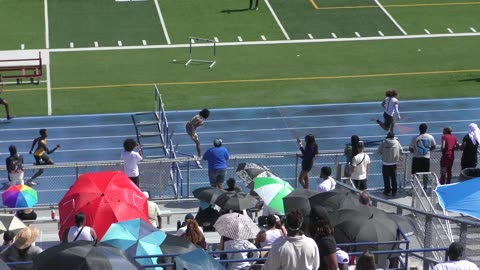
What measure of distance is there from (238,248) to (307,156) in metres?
7.51

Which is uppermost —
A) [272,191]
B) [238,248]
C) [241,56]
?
[241,56]

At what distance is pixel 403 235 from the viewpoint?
45.6ft

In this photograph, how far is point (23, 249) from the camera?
40.6 feet

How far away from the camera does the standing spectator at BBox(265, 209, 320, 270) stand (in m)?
11.3

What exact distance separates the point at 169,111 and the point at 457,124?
7.91 meters

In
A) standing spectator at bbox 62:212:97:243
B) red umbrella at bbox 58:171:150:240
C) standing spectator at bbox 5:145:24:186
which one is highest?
standing spectator at bbox 5:145:24:186

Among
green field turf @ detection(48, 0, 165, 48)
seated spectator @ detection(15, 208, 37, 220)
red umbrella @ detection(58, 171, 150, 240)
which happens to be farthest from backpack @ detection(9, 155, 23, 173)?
green field turf @ detection(48, 0, 165, 48)

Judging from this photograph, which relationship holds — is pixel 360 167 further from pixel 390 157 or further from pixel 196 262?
pixel 196 262

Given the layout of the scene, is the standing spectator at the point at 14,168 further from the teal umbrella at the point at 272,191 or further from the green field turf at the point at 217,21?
the green field turf at the point at 217,21

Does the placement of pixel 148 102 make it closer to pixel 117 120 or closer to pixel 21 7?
pixel 117 120

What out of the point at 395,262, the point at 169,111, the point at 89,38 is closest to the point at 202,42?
the point at 89,38

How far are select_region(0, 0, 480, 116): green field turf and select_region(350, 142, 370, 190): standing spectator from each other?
1022 cm

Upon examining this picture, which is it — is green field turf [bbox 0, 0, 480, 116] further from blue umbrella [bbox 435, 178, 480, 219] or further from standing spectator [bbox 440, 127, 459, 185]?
blue umbrella [bbox 435, 178, 480, 219]

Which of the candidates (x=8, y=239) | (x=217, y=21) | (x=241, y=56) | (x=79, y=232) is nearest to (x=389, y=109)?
(x=241, y=56)
